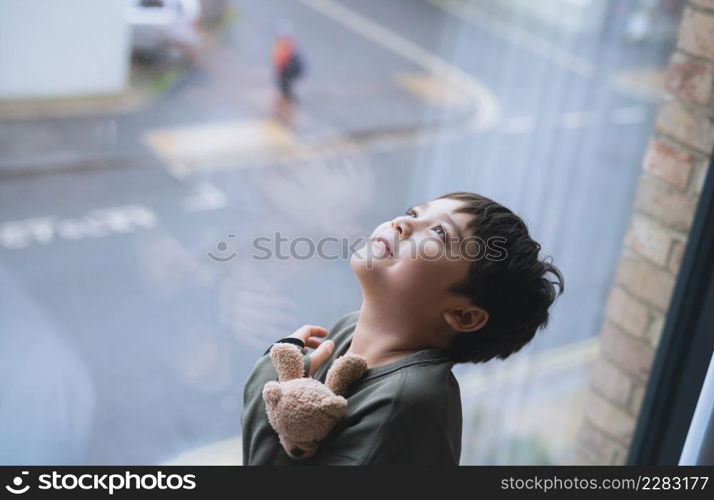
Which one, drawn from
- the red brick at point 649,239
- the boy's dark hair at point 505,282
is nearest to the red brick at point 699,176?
the red brick at point 649,239

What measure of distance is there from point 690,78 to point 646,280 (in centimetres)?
38

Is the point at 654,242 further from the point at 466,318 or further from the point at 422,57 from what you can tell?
the point at 466,318

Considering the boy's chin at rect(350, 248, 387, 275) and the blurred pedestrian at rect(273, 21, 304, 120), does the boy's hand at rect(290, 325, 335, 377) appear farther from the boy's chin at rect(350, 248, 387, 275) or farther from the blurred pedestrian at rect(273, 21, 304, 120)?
the blurred pedestrian at rect(273, 21, 304, 120)

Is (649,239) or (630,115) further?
(630,115)

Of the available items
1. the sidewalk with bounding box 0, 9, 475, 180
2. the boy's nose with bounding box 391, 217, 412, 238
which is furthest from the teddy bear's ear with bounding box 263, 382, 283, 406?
the sidewalk with bounding box 0, 9, 475, 180

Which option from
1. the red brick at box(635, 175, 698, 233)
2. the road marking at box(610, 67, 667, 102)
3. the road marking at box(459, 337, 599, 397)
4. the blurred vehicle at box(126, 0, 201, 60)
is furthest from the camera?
the road marking at box(459, 337, 599, 397)

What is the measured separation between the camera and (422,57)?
174 cm

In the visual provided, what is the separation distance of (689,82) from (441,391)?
895 mm

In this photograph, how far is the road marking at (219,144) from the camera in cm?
152

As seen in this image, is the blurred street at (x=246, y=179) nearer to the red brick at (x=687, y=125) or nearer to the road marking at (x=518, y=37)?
the road marking at (x=518, y=37)

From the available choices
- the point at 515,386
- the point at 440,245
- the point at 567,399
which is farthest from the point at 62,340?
the point at 567,399

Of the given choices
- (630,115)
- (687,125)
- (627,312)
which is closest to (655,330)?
(627,312)

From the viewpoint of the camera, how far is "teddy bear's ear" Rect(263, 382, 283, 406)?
897mm

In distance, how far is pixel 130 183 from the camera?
151 cm
